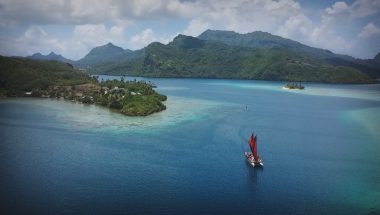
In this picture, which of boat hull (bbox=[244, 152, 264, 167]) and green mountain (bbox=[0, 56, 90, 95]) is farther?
green mountain (bbox=[0, 56, 90, 95])

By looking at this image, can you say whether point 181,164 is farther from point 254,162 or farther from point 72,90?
point 72,90

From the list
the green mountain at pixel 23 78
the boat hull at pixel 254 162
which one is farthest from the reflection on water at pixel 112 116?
the boat hull at pixel 254 162

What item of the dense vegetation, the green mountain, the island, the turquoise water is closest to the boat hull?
the turquoise water

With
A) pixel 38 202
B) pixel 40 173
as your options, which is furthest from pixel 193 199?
pixel 40 173

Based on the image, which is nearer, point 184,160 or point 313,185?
point 313,185

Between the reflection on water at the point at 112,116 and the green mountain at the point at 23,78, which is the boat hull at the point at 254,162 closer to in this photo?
the reflection on water at the point at 112,116

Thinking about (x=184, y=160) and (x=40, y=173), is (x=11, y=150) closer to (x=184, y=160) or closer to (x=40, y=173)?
(x=40, y=173)

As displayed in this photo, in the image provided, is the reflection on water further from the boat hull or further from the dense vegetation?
the boat hull

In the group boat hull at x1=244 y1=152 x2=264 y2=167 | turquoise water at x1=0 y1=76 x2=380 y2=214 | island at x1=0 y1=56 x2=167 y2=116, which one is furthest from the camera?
island at x1=0 y1=56 x2=167 y2=116
